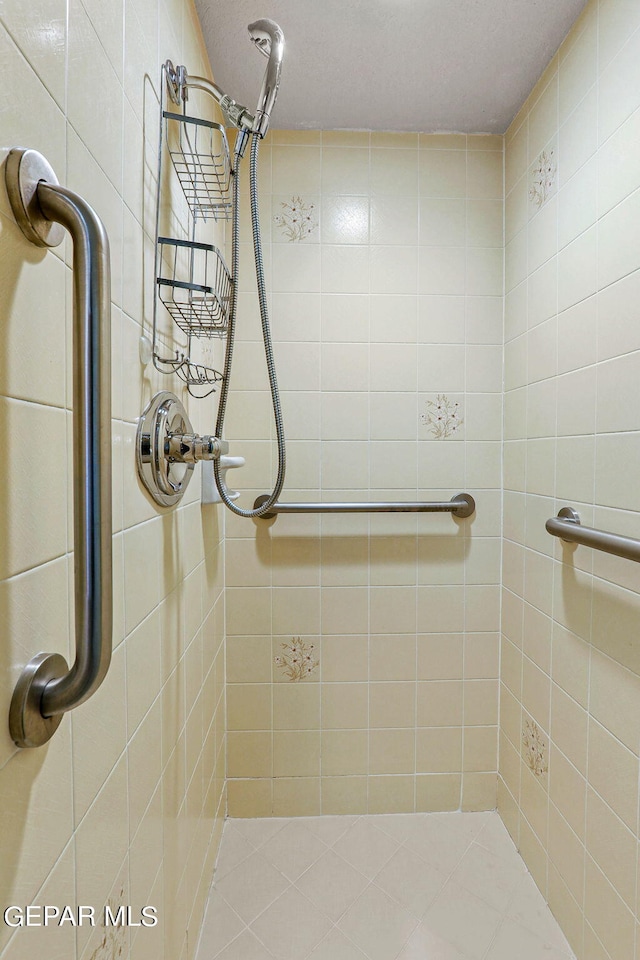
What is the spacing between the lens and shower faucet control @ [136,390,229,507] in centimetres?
73

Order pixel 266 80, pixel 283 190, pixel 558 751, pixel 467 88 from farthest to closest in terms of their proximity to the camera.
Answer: pixel 283 190 → pixel 467 88 → pixel 558 751 → pixel 266 80

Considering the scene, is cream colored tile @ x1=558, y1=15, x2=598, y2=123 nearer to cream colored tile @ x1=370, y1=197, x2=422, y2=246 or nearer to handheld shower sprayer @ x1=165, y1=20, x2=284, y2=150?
cream colored tile @ x1=370, y1=197, x2=422, y2=246

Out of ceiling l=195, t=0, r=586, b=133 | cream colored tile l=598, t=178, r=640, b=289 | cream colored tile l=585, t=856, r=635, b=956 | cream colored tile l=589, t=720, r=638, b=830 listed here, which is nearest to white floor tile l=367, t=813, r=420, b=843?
cream colored tile l=585, t=856, r=635, b=956

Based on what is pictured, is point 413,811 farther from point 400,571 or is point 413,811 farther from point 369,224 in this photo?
point 369,224

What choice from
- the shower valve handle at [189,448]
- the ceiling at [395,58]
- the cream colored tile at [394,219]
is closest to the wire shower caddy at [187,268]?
the shower valve handle at [189,448]

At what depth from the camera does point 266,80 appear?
2.87 feet

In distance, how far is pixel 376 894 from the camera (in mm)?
1196

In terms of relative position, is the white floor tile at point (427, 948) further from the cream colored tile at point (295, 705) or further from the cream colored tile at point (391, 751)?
the cream colored tile at point (295, 705)

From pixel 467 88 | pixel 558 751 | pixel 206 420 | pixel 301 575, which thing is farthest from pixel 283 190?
pixel 558 751

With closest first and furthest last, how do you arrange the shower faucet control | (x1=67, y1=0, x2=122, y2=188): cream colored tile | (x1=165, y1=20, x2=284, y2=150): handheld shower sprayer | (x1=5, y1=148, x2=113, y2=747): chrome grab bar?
(x1=5, y1=148, x2=113, y2=747): chrome grab bar < (x1=67, y1=0, x2=122, y2=188): cream colored tile < the shower faucet control < (x1=165, y1=20, x2=284, y2=150): handheld shower sprayer

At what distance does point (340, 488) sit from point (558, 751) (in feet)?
2.73

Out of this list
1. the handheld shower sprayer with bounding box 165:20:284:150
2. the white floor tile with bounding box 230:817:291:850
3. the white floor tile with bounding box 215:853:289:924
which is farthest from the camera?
the white floor tile with bounding box 230:817:291:850

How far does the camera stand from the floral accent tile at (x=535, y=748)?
3.94ft

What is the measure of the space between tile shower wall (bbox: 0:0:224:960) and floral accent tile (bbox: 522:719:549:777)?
83 centimetres
